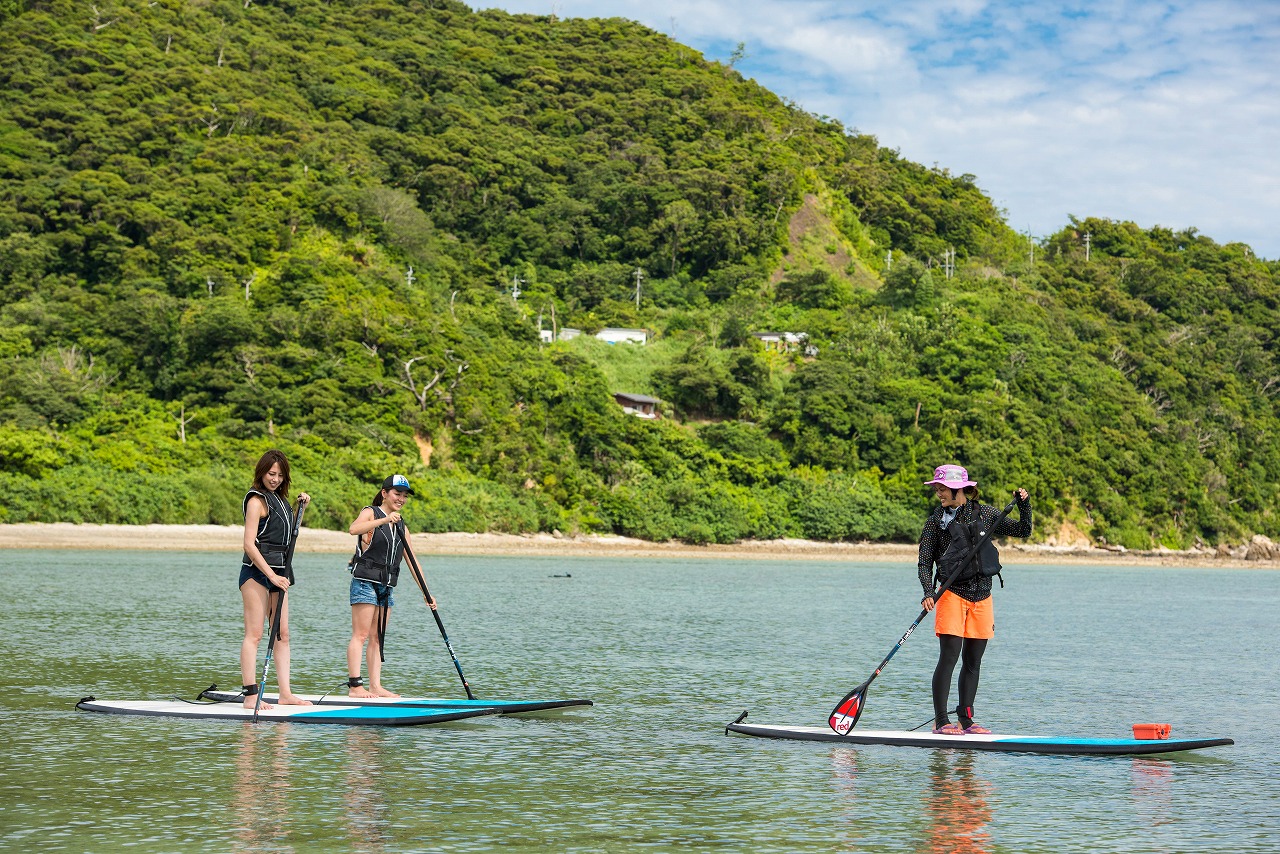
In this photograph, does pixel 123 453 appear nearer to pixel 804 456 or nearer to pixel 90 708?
pixel 804 456

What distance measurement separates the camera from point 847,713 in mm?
10320

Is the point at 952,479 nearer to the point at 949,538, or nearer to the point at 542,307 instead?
the point at 949,538

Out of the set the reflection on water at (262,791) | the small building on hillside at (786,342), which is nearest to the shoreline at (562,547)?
the small building on hillside at (786,342)

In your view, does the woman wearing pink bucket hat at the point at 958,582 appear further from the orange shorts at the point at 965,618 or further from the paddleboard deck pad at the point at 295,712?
the paddleboard deck pad at the point at 295,712

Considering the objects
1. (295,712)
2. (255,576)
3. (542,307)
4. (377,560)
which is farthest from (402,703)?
(542,307)

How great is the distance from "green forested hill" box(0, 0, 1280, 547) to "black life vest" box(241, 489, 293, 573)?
136 ft

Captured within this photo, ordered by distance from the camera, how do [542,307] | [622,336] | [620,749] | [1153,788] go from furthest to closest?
[542,307] → [622,336] → [620,749] → [1153,788]

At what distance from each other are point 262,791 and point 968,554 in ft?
17.6

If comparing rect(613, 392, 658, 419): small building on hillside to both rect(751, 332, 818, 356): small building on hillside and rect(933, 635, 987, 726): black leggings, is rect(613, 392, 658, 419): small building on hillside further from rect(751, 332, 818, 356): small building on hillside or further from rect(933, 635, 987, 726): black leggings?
rect(933, 635, 987, 726): black leggings

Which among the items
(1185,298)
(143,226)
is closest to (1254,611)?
(143,226)

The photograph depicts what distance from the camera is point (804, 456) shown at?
257 feet

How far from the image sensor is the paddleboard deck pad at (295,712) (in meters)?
10.5

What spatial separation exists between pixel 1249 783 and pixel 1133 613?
24.1m

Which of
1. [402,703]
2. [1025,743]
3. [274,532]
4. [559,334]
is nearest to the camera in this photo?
[1025,743]
